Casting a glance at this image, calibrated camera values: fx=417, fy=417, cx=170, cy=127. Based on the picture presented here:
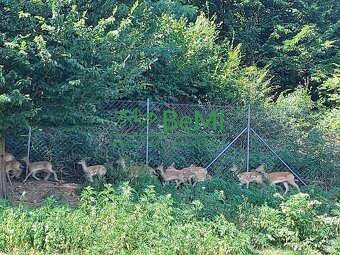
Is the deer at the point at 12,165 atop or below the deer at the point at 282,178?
atop

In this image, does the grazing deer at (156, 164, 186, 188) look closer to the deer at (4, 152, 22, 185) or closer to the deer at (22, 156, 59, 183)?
the deer at (22, 156, 59, 183)

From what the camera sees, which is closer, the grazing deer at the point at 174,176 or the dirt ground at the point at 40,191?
the dirt ground at the point at 40,191

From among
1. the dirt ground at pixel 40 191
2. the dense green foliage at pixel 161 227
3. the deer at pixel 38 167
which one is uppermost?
the dense green foliage at pixel 161 227

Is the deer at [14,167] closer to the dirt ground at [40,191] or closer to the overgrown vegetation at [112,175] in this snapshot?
the dirt ground at [40,191]

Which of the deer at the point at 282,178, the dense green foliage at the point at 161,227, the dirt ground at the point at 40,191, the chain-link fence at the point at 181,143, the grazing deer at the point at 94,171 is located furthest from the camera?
the chain-link fence at the point at 181,143

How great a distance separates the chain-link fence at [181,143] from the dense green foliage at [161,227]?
9.42 feet

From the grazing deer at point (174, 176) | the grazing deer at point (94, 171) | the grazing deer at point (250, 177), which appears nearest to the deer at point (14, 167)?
the grazing deer at point (94, 171)

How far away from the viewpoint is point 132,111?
9.09m

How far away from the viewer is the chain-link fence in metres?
8.73

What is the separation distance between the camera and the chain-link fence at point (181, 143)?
8.73m

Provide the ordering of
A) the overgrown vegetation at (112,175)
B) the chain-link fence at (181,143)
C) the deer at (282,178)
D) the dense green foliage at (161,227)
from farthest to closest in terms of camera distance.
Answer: the chain-link fence at (181,143) → the deer at (282,178) → the overgrown vegetation at (112,175) → the dense green foliage at (161,227)

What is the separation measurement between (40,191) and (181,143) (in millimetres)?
3267

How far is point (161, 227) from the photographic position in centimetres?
498

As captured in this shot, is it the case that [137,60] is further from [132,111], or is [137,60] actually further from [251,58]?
[251,58]
